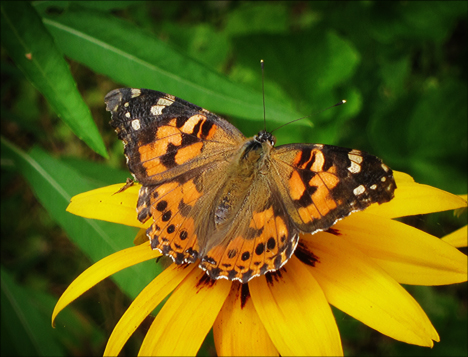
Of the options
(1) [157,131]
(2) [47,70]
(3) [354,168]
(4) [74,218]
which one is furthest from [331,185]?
(4) [74,218]

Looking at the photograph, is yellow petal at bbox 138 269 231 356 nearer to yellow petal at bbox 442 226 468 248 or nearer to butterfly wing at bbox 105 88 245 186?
butterfly wing at bbox 105 88 245 186

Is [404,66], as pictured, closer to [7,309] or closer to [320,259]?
[320,259]

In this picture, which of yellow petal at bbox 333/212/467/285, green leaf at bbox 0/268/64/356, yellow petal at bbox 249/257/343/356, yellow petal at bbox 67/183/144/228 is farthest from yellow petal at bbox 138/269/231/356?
green leaf at bbox 0/268/64/356

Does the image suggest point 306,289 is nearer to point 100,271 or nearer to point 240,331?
point 240,331

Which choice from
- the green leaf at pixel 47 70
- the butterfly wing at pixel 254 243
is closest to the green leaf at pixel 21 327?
the green leaf at pixel 47 70

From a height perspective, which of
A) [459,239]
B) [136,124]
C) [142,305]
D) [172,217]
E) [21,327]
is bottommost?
[21,327]

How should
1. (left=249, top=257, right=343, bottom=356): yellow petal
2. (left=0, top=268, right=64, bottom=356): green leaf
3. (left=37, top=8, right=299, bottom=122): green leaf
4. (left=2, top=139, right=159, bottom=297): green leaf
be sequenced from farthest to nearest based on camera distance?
(left=0, top=268, right=64, bottom=356): green leaf < (left=37, top=8, right=299, bottom=122): green leaf < (left=2, top=139, right=159, bottom=297): green leaf < (left=249, top=257, right=343, bottom=356): yellow petal
